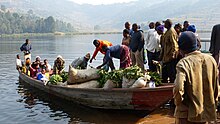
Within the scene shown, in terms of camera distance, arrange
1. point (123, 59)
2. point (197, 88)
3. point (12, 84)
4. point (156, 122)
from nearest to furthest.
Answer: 1. point (197, 88)
2. point (156, 122)
3. point (123, 59)
4. point (12, 84)

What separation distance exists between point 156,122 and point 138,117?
1341mm

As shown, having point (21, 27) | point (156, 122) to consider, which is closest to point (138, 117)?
point (156, 122)

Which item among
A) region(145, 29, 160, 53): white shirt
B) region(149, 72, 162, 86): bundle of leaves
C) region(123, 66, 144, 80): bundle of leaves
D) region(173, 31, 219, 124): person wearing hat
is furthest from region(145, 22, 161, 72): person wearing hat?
region(173, 31, 219, 124): person wearing hat

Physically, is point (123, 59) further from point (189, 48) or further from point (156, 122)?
point (189, 48)

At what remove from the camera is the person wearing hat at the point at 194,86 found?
425 centimetres

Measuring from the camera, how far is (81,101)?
11773 mm

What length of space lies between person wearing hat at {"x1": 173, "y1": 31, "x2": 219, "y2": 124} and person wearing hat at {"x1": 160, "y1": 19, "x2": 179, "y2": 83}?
16.4ft

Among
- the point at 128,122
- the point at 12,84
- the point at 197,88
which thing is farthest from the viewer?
the point at 12,84

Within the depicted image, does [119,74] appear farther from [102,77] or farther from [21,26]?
[21,26]

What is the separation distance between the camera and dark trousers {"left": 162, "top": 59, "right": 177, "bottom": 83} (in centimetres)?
991

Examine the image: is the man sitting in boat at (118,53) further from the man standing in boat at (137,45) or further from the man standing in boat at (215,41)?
the man standing in boat at (215,41)

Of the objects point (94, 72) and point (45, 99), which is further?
point (45, 99)

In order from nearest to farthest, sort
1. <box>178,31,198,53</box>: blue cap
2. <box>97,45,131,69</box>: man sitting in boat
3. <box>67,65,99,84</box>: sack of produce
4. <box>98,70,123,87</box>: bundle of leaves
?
1. <box>178,31,198,53</box>: blue cap
2. <box>98,70,123,87</box>: bundle of leaves
3. <box>97,45,131,69</box>: man sitting in boat
4. <box>67,65,99,84</box>: sack of produce

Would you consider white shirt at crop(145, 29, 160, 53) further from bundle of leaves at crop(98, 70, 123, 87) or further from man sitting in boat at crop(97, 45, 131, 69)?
bundle of leaves at crop(98, 70, 123, 87)
